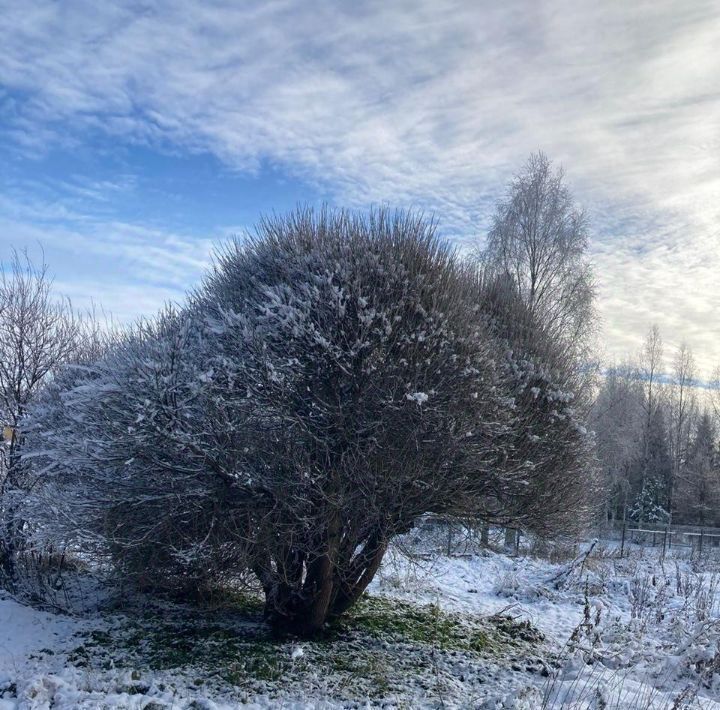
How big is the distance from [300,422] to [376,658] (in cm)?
274

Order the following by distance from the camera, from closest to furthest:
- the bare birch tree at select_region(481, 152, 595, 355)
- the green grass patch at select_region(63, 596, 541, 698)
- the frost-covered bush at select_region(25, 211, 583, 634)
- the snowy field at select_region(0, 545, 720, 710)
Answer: the snowy field at select_region(0, 545, 720, 710), the frost-covered bush at select_region(25, 211, 583, 634), the green grass patch at select_region(63, 596, 541, 698), the bare birch tree at select_region(481, 152, 595, 355)

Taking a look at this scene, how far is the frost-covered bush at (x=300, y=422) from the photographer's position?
18.8 ft

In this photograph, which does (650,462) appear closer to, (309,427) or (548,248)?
(548,248)

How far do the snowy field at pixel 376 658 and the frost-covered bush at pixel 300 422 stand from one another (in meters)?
0.78

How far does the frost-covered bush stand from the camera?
5738 mm

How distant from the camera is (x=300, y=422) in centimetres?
576

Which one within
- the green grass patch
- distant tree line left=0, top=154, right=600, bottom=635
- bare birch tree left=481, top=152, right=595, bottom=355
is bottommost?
the green grass patch

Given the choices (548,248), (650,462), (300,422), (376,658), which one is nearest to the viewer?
(300,422)

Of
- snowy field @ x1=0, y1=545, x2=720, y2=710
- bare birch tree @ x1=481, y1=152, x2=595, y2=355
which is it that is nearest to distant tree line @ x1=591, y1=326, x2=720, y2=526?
bare birch tree @ x1=481, y1=152, x2=595, y2=355

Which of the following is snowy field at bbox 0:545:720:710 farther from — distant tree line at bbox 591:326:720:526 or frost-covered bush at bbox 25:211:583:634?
distant tree line at bbox 591:326:720:526

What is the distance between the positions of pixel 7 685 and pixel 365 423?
3.81m

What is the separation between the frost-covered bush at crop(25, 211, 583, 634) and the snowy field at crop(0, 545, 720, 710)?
0.78 meters

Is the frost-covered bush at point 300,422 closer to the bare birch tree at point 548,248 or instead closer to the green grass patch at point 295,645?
the green grass patch at point 295,645

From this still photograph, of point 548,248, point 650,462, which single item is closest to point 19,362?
point 548,248
